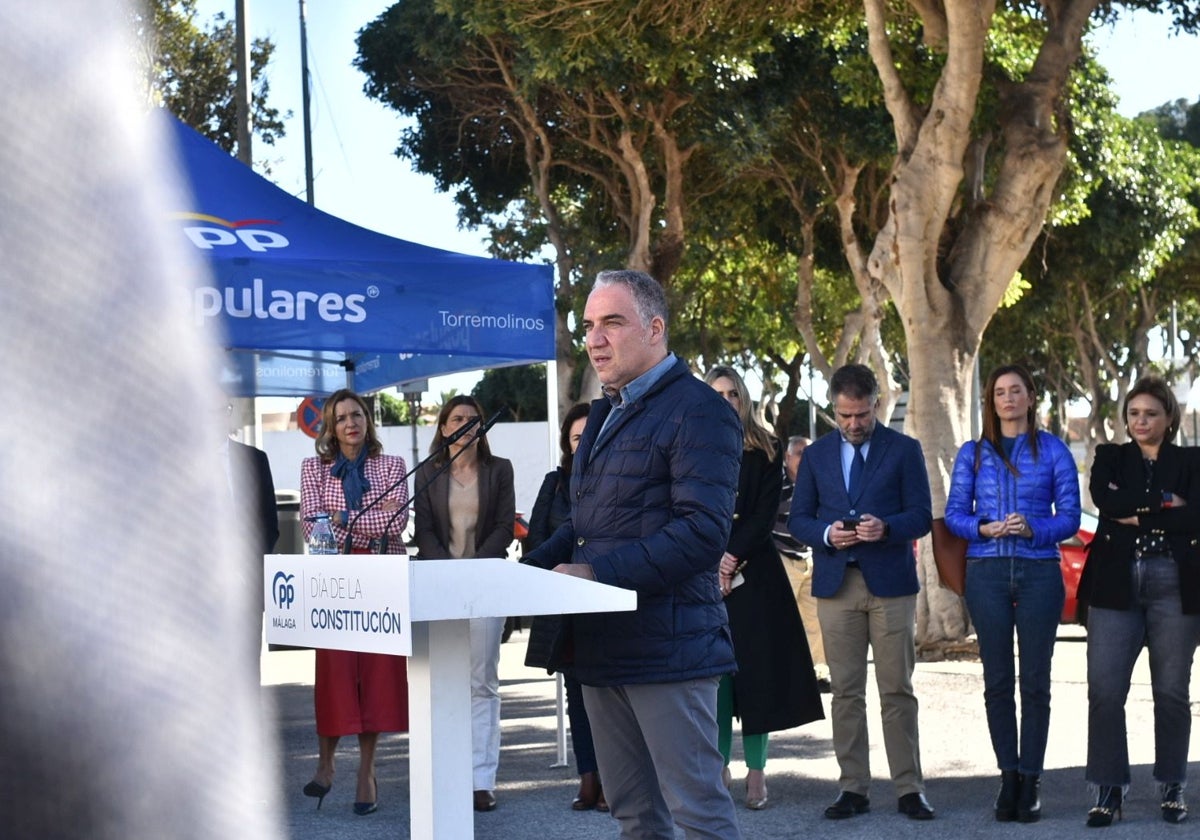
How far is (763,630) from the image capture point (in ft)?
23.1

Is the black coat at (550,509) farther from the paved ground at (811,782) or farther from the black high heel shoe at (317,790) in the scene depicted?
the black high heel shoe at (317,790)

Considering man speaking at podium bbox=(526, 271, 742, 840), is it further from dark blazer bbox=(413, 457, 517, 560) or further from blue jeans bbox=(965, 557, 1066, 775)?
dark blazer bbox=(413, 457, 517, 560)

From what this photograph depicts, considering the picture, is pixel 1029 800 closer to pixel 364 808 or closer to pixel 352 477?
pixel 364 808

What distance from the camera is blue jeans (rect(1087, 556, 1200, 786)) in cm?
659

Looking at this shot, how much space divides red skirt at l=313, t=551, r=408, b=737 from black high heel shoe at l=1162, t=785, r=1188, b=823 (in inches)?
141

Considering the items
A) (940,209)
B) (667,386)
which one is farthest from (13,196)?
(940,209)

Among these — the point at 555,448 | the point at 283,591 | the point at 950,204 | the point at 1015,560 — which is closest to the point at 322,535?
the point at 555,448

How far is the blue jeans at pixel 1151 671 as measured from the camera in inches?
259

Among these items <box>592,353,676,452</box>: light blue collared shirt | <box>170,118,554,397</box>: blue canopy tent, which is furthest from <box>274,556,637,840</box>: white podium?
<box>170,118,554,397</box>: blue canopy tent

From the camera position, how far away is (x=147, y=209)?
64 cm

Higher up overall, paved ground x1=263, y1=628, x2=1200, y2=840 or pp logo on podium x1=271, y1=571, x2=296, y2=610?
pp logo on podium x1=271, y1=571, x2=296, y2=610

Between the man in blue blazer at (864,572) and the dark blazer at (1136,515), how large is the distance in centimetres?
78

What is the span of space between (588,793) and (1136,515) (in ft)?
9.41

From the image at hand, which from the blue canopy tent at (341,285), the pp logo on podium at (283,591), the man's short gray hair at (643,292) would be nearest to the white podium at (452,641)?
the pp logo on podium at (283,591)
